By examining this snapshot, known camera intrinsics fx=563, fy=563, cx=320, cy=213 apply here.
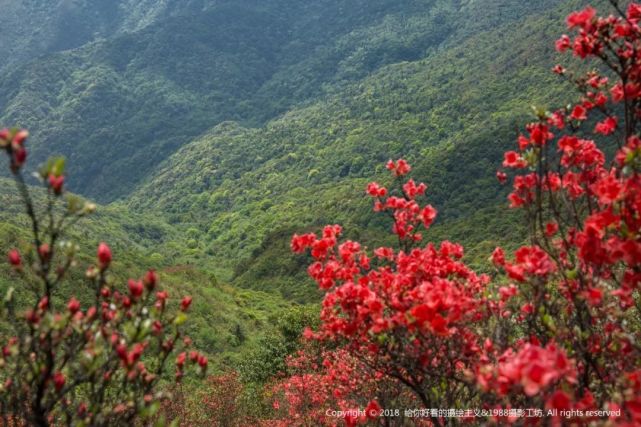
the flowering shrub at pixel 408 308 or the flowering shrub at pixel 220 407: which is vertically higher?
the flowering shrub at pixel 408 308

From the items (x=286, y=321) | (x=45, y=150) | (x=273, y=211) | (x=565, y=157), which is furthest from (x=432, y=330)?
(x=45, y=150)

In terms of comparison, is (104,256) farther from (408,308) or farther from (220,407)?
(220,407)

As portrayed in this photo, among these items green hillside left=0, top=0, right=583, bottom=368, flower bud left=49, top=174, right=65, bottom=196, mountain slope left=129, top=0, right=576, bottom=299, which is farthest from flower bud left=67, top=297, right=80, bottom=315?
mountain slope left=129, top=0, right=576, bottom=299

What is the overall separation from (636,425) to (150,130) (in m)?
178

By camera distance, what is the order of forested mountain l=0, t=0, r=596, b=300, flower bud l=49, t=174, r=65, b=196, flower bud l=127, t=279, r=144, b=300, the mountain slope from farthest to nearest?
1. forested mountain l=0, t=0, r=596, b=300
2. the mountain slope
3. flower bud l=127, t=279, r=144, b=300
4. flower bud l=49, t=174, r=65, b=196

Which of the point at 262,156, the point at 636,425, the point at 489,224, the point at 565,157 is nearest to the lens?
the point at 636,425

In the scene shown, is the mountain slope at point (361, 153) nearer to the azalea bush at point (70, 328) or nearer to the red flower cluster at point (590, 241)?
the red flower cluster at point (590, 241)

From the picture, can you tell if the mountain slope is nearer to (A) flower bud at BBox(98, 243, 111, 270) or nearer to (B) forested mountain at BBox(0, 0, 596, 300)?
(B) forested mountain at BBox(0, 0, 596, 300)

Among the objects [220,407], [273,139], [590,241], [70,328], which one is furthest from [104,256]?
[273,139]

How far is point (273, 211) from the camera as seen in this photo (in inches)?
4050

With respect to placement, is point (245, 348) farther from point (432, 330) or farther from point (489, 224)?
point (489, 224)

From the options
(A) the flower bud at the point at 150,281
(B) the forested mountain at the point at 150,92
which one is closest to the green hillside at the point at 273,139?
(B) the forested mountain at the point at 150,92

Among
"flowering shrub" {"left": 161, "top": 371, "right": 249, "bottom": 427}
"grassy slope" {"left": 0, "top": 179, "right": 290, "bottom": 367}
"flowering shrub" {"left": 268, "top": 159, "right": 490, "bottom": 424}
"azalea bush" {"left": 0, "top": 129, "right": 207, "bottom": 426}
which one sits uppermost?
"azalea bush" {"left": 0, "top": 129, "right": 207, "bottom": 426}

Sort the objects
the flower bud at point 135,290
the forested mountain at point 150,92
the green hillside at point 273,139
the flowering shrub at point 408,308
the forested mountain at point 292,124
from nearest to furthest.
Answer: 1. the flower bud at point 135,290
2. the flowering shrub at point 408,308
3. the green hillside at point 273,139
4. the forested mountain at point 292,124
5. the forested mountain at point 150,92
